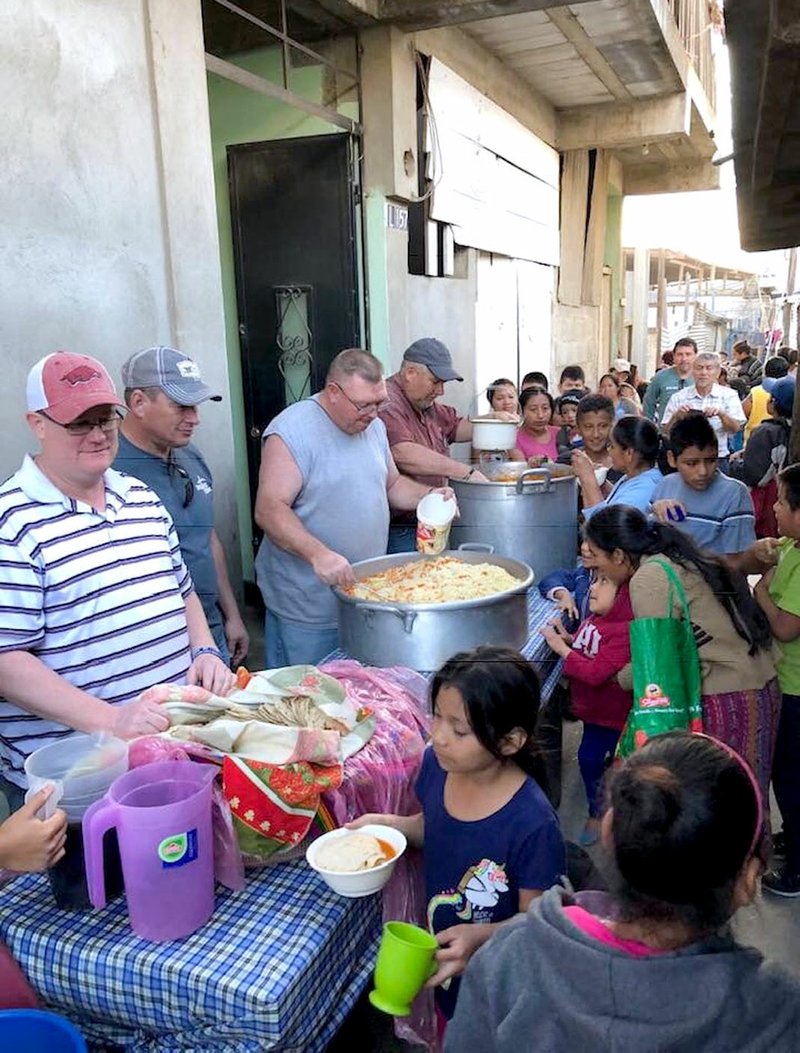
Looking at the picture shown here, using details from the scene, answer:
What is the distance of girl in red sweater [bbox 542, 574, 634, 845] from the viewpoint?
262 centimetres

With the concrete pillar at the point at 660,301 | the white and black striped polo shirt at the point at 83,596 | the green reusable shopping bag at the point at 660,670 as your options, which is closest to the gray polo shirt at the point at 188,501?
the white and black striped polo shirt at the point at 83,596

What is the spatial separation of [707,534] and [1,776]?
2506 millimetres

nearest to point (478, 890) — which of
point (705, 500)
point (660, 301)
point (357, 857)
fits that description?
point (357, 857)

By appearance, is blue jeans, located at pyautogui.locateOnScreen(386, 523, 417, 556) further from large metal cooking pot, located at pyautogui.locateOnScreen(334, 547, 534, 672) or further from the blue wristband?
the blue wristband

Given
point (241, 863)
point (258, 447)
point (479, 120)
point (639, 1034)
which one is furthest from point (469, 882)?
point (479, 120)

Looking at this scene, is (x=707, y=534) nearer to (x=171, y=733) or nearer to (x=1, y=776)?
(x=171, y=733)

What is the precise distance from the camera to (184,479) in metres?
2.68

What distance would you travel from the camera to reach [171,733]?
156 centimetres

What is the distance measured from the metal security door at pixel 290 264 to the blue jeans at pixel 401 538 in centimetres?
199

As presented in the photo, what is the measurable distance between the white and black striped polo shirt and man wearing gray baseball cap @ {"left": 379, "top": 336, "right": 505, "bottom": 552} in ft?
5.70

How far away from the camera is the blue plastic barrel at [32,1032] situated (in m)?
1.23

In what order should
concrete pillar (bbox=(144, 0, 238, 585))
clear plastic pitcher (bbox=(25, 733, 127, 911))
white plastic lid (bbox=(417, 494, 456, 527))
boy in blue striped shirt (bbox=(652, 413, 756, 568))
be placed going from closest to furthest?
1. clear plastic pitcher (bbox=(25, 733, 127, 911))
2. white plastic lid (bbox=(417, 494, 456, 527))
3. boy in blue striped shirt (bbox=(652, 413, 756, 568))
4. concrete pillar (bbox=(144, 0, 238, 585))

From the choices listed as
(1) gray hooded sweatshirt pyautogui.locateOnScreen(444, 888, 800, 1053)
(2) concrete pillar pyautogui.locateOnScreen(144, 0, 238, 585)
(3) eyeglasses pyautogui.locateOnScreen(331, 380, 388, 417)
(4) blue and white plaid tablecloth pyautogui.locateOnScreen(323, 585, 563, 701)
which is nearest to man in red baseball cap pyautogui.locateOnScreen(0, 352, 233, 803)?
(4) blue and white plaid tablecloth pyautogui.locateOnScreen(323, 585, 563, 701)

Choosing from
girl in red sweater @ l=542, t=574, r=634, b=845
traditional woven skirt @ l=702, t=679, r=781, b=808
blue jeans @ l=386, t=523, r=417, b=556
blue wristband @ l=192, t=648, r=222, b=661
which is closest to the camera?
blue wristband @ l=192, t=648, r=222, b=661
